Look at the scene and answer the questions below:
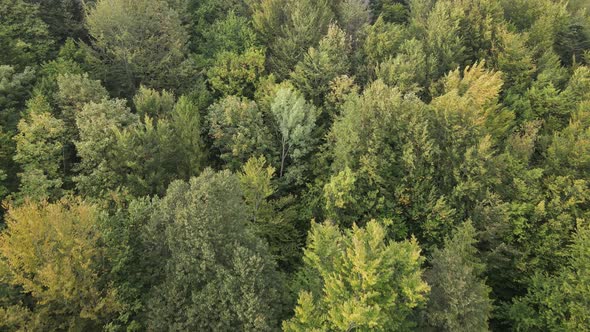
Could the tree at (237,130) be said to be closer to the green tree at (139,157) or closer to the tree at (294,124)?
the tree at (294,124)

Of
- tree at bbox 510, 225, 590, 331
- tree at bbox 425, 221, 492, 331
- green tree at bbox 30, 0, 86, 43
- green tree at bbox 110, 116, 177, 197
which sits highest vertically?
green tree at bbox 30, 0, 86, 43

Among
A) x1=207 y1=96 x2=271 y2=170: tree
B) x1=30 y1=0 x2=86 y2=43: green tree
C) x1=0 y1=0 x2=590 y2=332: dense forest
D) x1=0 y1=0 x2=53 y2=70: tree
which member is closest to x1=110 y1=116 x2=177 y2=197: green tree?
x1=0 y1=0 x2=590 y2=332: dense forest

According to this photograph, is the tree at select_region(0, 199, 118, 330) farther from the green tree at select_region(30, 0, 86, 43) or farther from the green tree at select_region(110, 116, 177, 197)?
the green tree at select_region(30, 0, 86, 43)

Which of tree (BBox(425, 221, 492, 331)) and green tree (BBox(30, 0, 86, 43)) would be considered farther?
green tree (BBox(30, 0, 86, 43))

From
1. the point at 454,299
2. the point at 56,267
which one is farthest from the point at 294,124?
the point at 56,267

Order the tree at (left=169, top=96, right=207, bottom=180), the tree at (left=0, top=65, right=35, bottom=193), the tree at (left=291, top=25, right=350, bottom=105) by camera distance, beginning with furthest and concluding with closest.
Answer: the tree at (left=291, top=25, right=350, bottom=105) → the tree at (left=169, top=96, right=207, bottom=180) → the tree at (left=0, top=65, right=35, bottom=193)

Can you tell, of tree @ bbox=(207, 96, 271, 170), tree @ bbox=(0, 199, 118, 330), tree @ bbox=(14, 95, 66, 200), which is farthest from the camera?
tree @ bbox=(207, 96, 271, 170)

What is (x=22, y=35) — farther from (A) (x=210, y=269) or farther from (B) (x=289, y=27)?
(A) (x=210, y=269)

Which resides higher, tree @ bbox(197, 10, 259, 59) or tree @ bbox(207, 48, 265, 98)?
tree @ bbox(197, 10, 259, 59)
